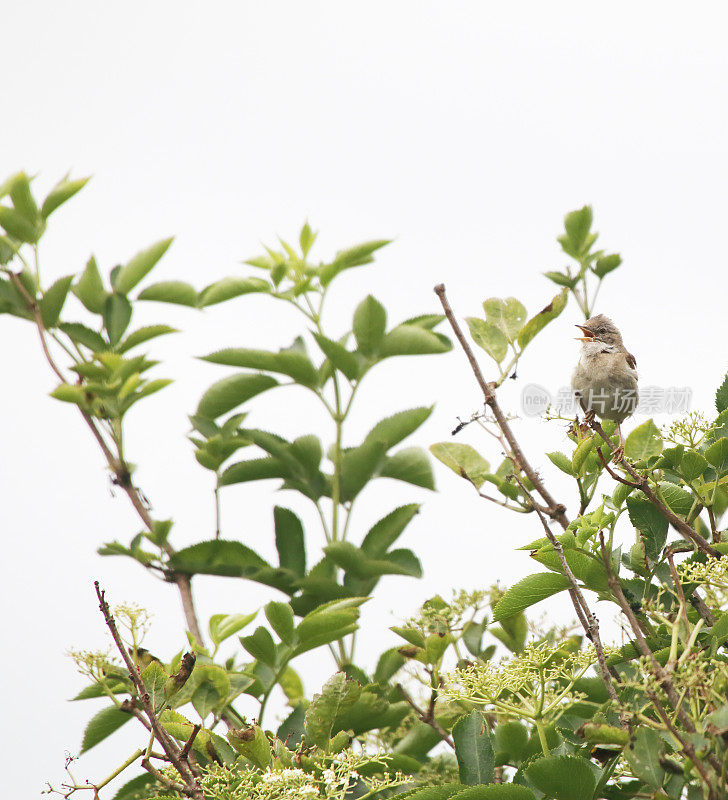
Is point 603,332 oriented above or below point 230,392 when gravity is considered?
below

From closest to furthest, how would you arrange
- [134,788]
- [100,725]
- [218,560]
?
[134,788], [100,725], [218,560]

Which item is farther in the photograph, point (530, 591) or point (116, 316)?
point (116, 316)

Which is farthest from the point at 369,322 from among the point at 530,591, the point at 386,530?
the point at 530,591

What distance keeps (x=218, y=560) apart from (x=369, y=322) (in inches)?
29.0

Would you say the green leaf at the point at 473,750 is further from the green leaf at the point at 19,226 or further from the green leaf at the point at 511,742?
the green leaf at the point at 19,226

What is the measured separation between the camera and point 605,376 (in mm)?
2459

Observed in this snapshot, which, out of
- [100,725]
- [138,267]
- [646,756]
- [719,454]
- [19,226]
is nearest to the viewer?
[646,756]

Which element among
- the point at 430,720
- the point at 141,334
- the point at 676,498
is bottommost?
the point at 430,720

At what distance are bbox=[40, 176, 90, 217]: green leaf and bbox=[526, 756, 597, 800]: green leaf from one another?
2.08 m

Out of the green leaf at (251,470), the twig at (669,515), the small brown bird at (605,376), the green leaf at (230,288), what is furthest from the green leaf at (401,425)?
the twig at (669,515)

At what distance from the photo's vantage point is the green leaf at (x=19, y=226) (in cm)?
240

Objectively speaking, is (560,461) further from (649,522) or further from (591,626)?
(591,626)

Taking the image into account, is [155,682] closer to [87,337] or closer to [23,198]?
[87,337]

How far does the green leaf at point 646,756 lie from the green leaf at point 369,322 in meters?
1.54
